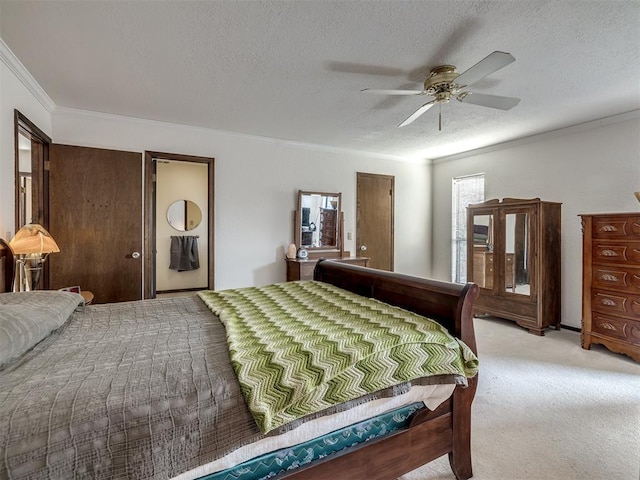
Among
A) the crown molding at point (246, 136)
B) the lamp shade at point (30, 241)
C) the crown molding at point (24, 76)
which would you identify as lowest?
the lamp shade at point (30, 241)

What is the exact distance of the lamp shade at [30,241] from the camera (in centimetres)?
214

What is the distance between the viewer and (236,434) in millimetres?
984

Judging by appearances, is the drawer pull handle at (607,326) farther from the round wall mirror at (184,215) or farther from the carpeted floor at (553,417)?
the round wall mirror at (184,215)

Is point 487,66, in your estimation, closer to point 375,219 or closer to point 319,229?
point 319,229

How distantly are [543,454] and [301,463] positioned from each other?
1.45 m

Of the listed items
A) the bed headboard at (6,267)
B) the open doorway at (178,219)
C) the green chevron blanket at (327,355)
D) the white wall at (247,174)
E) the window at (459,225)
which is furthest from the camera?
the open doorway at (178,219)

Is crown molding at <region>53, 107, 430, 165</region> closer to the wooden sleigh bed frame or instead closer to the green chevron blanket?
the green chevron blanket

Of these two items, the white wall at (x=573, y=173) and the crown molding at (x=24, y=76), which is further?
the white wall at (x=573, y=173)

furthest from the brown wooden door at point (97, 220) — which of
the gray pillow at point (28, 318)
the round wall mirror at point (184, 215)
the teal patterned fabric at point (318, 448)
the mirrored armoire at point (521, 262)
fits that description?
the mirrored armoire at point (521, 262)

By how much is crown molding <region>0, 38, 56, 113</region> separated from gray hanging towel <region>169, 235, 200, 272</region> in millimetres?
2655

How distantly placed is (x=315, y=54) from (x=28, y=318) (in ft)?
7.19

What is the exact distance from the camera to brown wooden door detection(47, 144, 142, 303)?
10.0ft

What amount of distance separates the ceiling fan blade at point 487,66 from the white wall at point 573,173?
2590 millimetres

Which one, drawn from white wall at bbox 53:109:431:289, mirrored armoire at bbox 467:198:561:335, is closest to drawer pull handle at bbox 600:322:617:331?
mirrored armoire at bbox 467:198:561:335
